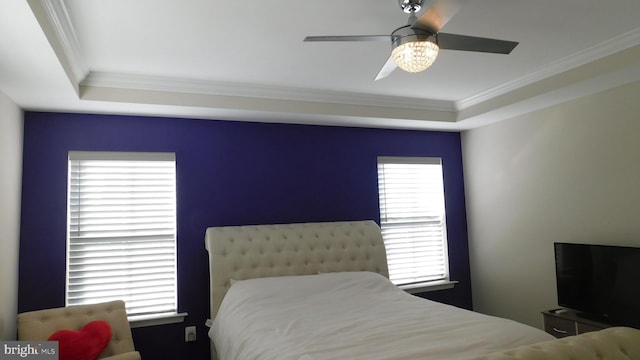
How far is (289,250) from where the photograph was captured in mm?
3707

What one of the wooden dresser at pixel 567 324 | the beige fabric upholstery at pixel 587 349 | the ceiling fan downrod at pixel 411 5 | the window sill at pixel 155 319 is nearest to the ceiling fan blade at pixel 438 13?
the ceiling fan downrod at pixel 411 5

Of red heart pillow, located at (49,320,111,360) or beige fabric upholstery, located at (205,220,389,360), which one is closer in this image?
red heart pillow, located at (49,320,111,360)

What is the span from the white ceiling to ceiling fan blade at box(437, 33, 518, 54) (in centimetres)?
26

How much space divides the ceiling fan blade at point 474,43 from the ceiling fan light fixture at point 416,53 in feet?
0.26

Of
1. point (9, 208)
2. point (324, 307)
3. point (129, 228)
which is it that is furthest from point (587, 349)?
point (9, 208)

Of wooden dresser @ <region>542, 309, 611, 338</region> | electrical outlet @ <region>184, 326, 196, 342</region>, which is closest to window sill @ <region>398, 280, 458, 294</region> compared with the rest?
wooden dresser @ <region>542, 309, 611, 338</region>

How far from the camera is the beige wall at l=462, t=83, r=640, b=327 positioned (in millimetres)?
3225

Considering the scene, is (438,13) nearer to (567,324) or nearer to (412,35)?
(412,35)

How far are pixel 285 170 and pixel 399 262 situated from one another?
1.64 m

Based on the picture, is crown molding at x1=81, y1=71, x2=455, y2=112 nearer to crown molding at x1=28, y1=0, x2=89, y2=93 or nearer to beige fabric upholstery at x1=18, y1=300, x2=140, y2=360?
crown molding at x1=28, y1=0, x2=89, y2=93

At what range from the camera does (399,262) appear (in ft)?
14.5

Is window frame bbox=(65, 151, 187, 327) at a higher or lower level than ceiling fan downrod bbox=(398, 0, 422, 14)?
lower

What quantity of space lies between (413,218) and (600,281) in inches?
72.9

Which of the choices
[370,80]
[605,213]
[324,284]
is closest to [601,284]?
[605,213]
